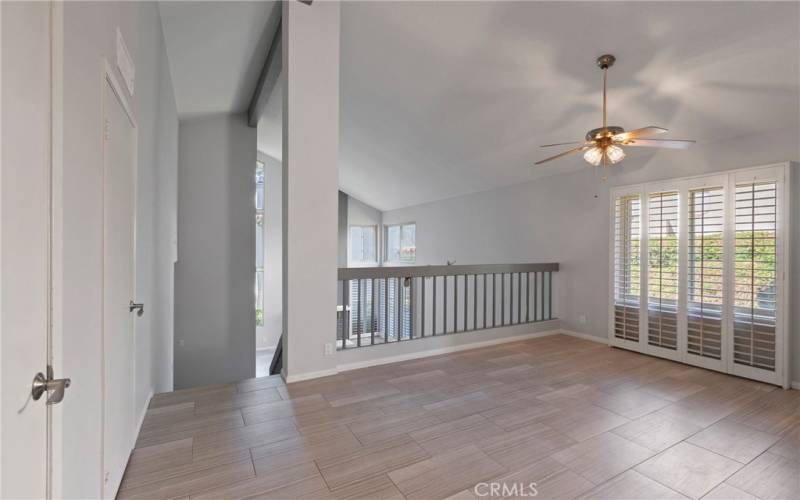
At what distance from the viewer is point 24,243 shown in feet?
2.94

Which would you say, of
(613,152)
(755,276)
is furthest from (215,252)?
(755,276)

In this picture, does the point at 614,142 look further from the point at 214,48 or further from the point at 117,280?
the point at 214,48

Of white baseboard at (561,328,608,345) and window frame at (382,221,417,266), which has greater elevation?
window frame at (382,221,417,266)

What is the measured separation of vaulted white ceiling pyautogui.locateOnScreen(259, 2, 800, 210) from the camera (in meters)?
2.67

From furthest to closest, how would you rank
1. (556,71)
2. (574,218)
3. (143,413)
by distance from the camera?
(574,218) → (556,71) → (143,413)

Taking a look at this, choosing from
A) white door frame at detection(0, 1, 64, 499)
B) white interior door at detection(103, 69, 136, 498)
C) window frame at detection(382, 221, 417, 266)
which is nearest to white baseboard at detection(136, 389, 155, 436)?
white interior door at detection(103, 69, 136, 498)

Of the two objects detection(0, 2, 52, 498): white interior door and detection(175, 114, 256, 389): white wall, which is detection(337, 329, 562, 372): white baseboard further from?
detection(175, 114, 256, 389): white wall

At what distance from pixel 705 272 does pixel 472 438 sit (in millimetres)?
3055

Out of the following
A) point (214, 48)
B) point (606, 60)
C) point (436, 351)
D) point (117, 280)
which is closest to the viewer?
point (117, 280)

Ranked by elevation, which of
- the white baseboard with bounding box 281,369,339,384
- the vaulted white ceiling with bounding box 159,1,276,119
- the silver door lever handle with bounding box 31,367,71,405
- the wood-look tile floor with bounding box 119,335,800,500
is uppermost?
the vaulted white ceiling with bounding box 159,1,276,119

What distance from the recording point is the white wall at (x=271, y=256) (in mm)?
8812

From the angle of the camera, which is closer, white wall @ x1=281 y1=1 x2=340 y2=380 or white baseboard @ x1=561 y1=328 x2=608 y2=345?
white wall @ x1=281 y1=1 x2=340 y2=380

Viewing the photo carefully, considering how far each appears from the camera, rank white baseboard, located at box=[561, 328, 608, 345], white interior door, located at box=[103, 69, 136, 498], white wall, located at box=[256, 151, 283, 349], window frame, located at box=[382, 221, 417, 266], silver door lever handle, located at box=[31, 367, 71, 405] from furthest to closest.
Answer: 1. window frame, located at box=[382, 221, 417, 266]
2. white wall, located at box=[256, 151, 283, 349]
3. white baseboard, located at box=[561, 328, 608, 345]
4. white interior door, located at box=[103, 69, 136, 498]
5. silver door lever handle, located at box=[31, 367, 71, 405]

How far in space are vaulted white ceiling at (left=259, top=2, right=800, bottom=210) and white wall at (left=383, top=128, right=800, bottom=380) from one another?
0.55 feet
